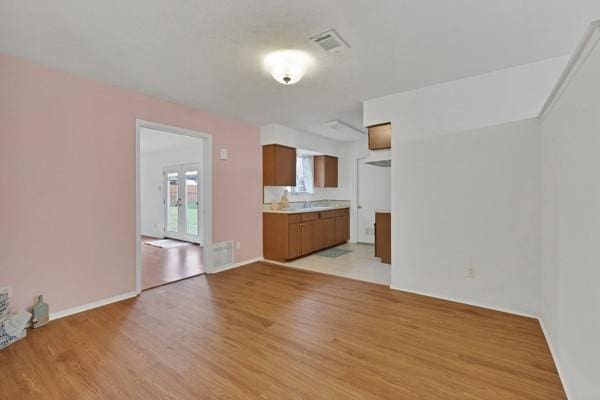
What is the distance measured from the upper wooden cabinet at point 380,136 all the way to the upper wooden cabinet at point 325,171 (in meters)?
2.63

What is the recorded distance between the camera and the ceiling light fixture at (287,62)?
2338mm

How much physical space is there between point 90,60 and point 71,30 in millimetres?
477

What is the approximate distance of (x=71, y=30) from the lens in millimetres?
1976

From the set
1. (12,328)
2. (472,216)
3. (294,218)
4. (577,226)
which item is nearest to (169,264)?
(294,218)

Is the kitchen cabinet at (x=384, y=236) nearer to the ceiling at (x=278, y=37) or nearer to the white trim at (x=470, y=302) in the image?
the white trim at (x=470, y=302)

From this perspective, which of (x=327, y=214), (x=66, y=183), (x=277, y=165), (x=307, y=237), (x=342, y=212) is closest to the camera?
(x=66, y=183)

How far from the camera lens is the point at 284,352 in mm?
2020

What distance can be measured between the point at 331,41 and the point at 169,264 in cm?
429

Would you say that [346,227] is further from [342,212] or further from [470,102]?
[470,102]

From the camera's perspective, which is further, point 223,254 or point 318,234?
point 318,234

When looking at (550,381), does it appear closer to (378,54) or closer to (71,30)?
(378,54)

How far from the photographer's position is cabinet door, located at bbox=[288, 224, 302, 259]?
15.1ft

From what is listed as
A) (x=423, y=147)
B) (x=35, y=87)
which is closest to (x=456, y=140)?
(x=423, y=147)

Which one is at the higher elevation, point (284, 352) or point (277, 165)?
point (277, 165)
